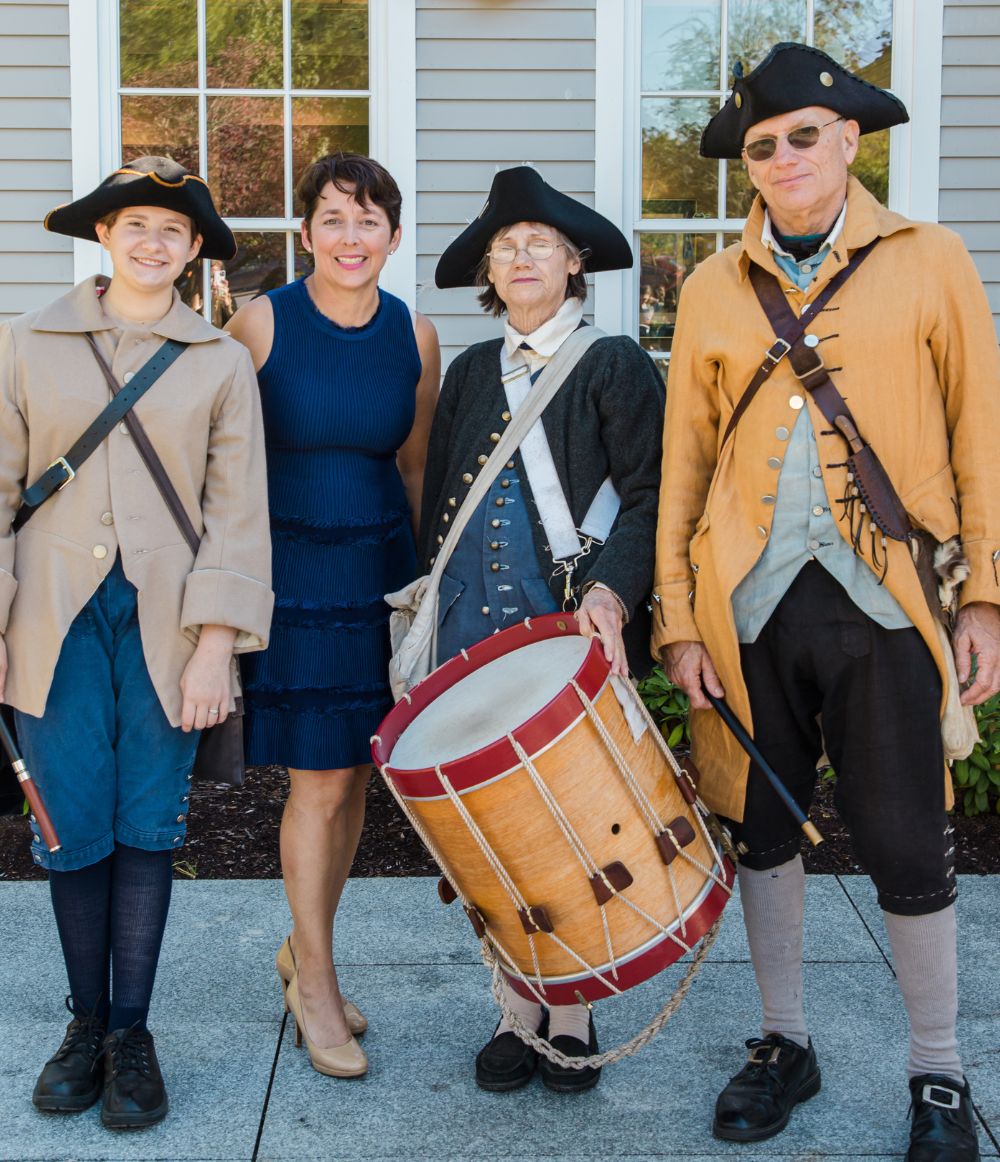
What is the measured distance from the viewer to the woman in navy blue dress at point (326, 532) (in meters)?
3.21

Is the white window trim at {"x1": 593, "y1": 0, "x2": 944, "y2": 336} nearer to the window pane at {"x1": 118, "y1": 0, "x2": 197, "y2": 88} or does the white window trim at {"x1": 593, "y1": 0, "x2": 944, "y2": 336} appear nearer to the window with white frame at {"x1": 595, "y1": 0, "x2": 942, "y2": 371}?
the window with white frame at {"x1": 595, "y1": 0, "x2": 942, "y2": 371}

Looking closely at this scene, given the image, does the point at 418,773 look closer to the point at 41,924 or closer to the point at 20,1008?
the point at 20,1008

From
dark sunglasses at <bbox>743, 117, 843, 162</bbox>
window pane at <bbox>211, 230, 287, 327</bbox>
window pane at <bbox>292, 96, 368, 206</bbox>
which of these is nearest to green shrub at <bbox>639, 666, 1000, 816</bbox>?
dark sunglasses at <bbox>743, 117, 843, 162</bbox>

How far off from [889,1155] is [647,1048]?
2.18ft

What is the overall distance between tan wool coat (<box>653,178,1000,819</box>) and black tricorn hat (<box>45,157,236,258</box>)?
109 centimetres

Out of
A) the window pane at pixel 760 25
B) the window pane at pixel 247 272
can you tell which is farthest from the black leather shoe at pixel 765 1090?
the window pane at pixel 760 25

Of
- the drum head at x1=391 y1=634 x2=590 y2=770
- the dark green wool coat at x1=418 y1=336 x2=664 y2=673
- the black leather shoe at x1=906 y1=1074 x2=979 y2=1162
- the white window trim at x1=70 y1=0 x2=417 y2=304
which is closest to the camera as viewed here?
the drum head at x1=391 y1=634 x2=590 y2=770

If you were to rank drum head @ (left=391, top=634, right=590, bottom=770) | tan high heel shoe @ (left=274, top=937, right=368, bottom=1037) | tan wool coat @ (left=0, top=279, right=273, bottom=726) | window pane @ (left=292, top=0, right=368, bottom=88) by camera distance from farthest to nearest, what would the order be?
window pane @ (left=292, top=0, right=368, bottom=88)
tan high heel shoe @ (left=274, top=937, right=368, bottom=1037)
tan wool coat @ (left=0, top=279, right=273, bottom=726)
drum head @ (left=391, top=634, right=590, bottom=770)

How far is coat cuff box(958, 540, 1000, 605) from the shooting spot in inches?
107

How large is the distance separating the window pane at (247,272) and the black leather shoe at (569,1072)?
12.5 feet

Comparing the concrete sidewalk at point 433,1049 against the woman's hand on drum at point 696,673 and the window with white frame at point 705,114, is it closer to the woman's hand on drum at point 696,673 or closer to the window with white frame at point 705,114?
the woman's hand on drum at point 696,673

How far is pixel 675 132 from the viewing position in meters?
5.96

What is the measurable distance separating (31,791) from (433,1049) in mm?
1174

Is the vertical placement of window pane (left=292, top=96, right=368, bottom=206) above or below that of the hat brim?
above
